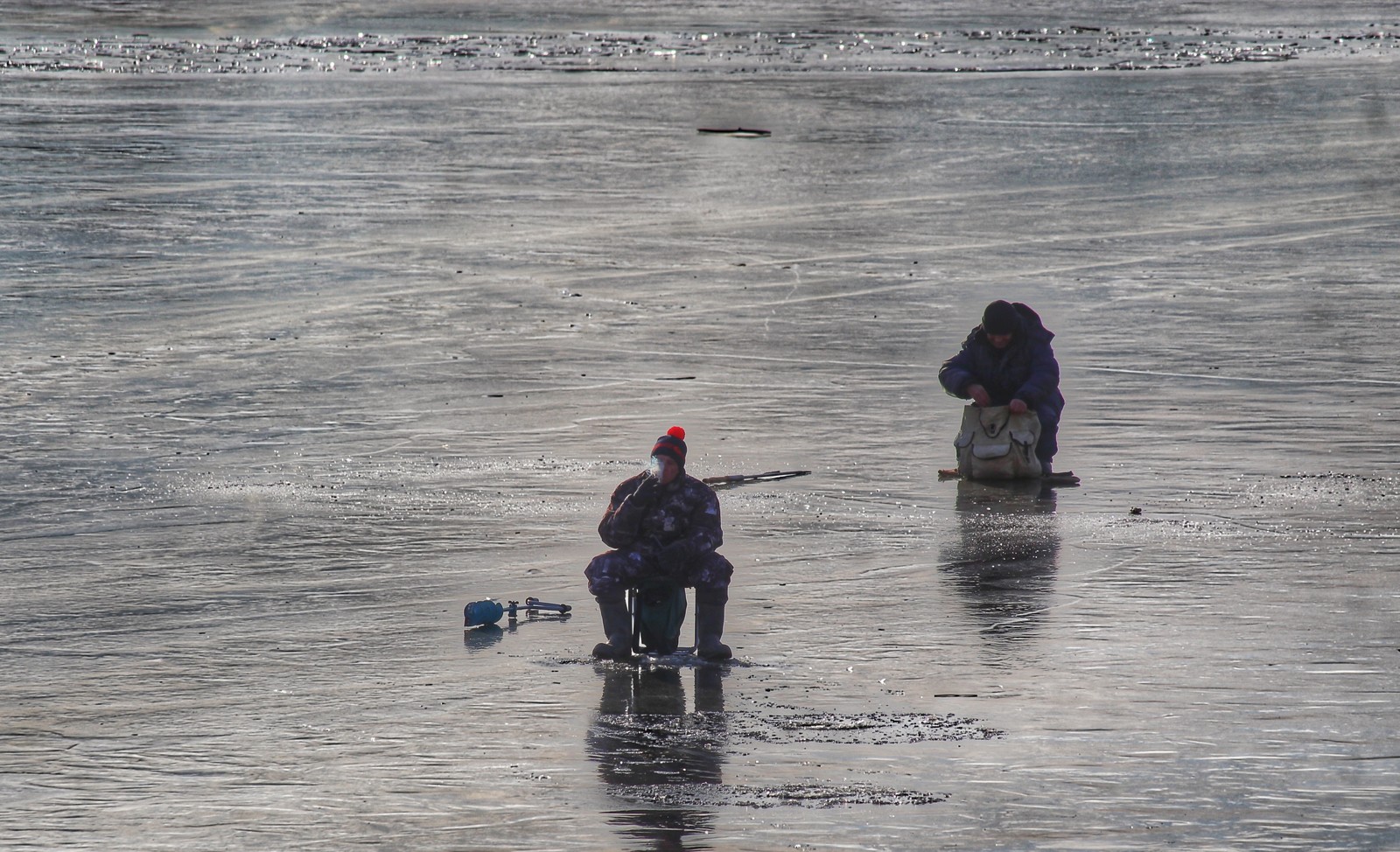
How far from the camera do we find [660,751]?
7148 mm

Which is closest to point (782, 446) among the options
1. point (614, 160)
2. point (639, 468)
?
point (639, 468)

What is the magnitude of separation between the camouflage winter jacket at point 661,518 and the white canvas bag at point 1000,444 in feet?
12.3

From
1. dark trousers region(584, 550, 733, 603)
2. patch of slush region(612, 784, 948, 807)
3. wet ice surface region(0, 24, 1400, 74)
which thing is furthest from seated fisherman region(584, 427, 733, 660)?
wet ice surface region(0, 24, 1400, 74)

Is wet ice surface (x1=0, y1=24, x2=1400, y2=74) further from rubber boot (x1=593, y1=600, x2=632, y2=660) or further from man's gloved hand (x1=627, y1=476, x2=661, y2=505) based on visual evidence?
rubber boot (x1=593, y1=600, x2=632, y2=660)

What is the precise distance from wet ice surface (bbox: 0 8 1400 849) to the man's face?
758 millimetres

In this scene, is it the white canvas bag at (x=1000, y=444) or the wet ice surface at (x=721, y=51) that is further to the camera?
the wet ice surface at (x=721, y=51)

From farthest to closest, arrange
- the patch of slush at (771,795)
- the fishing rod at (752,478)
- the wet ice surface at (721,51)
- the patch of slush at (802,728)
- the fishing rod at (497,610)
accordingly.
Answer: the wet ice surface at (721,51)
the fishing rod at (752,478)
the fishing rod at (497,610)
the patch of slush at (802,728)
the patch of slush at (771,795)

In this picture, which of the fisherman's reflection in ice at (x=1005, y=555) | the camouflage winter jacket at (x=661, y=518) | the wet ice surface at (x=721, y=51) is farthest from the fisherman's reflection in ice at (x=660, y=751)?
the wet ice surface at (x=721, y=51)

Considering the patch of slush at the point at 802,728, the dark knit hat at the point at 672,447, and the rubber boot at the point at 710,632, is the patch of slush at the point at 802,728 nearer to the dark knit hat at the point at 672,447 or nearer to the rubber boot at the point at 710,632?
the rubber boot at the point at 710,632

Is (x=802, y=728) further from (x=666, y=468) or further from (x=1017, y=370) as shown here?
(x=1017, y=370)

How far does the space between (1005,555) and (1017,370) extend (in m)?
2.19

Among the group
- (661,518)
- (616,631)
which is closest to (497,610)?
(616,631)

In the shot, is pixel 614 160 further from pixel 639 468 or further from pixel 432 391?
pixel 639 468

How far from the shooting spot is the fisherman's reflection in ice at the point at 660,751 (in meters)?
6.42
